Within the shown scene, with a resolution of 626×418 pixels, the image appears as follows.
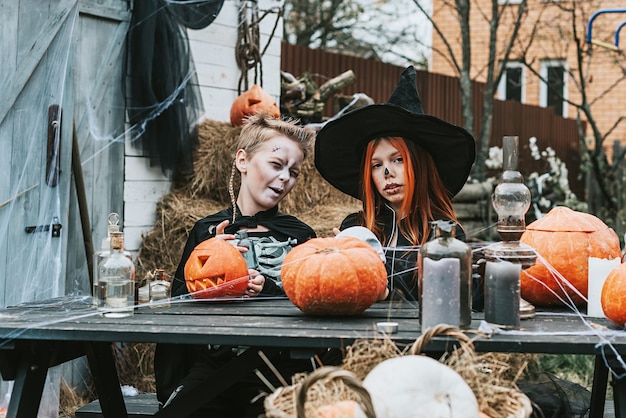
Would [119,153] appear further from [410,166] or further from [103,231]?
[410,166]

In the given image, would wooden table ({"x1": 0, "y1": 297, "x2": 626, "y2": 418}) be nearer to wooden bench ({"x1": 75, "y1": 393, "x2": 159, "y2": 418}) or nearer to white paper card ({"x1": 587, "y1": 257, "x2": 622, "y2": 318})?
white paper card ({"x1": 587, "y1": 257, "x2": 622, "y2": 318})

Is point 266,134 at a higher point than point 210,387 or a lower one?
higher

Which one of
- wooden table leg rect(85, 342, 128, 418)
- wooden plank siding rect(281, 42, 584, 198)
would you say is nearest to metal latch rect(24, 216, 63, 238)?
wooden table leg rect(85, 342, 128, 418)

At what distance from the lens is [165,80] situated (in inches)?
224

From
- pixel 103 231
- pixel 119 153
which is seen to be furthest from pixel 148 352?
pixel 119 153

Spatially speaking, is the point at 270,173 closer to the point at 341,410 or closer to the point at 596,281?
the point at 596,281

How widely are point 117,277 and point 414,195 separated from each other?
1.30m

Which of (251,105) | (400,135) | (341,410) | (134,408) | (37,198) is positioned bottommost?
(134,408)

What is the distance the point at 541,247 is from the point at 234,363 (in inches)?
46.6

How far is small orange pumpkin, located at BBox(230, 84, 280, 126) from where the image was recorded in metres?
6.24

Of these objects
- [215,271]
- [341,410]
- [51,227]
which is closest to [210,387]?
[215,271]

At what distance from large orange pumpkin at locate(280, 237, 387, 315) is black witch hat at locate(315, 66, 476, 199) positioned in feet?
2.68

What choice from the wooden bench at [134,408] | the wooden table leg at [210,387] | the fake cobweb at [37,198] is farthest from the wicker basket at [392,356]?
the fake cobweb at [37,198]

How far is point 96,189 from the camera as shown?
543cm
